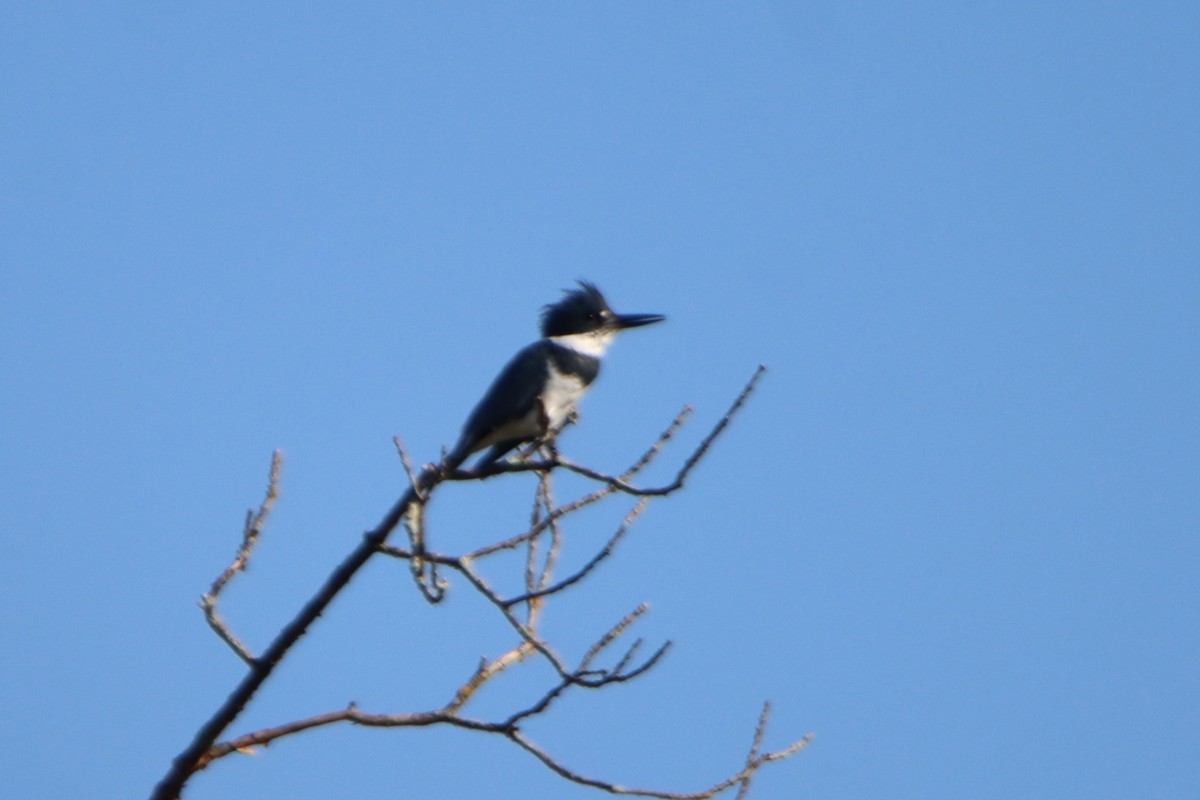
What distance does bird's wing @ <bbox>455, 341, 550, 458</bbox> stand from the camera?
17.6ft

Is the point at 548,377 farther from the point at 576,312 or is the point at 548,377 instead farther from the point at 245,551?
the point at 245,551

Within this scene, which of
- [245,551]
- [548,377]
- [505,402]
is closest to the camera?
[245,551]

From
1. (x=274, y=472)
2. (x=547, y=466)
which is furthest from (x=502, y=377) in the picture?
(x=274, y=472)

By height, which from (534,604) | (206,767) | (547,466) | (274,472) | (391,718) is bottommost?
(206,767)

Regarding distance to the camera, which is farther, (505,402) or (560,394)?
(560,394)

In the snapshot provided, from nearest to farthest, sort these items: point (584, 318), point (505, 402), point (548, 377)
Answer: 1. point (505, 402)
2. point (548, 377)
3. point (584, 318)

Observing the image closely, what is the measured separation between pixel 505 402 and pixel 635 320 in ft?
4.58

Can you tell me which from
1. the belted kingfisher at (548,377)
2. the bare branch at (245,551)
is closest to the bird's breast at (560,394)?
the belted kingfisher at (548,377)

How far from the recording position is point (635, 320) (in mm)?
6695

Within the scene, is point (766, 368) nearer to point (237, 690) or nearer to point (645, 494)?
point (645, 494)

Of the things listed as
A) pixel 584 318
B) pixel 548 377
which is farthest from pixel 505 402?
pixel 584 318

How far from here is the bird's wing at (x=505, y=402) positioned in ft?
17.6

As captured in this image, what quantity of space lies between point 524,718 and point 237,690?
586 mm

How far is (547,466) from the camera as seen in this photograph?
347 cm
